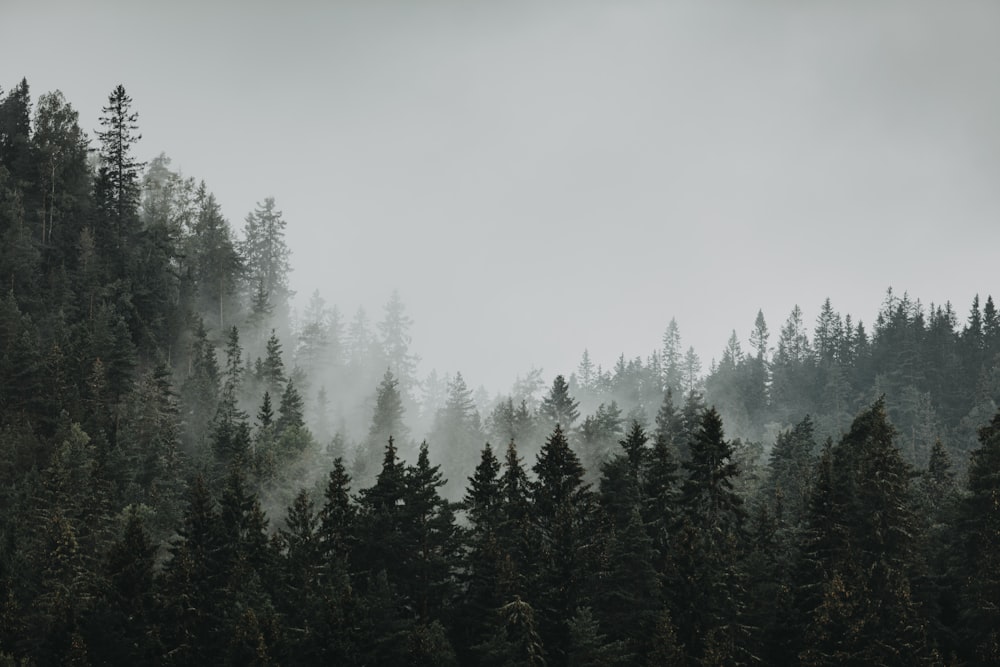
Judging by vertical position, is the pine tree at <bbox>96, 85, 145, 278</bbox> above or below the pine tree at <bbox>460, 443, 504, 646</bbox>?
above

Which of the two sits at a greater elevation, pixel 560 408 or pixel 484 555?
pixel 560 408

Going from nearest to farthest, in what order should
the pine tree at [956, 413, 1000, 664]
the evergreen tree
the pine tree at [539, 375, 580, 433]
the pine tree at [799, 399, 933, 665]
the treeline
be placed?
the pine tree at [799, 399, 933, 665]
the pine tree at [956, 413, 1000, 664]
the treeline
the pine tree at [539, 375, 580, 433]
the evergreen tree

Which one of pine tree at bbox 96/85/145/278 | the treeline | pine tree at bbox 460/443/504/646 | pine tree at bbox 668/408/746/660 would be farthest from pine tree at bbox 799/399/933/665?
pine tree at bbox 96/85/145/278

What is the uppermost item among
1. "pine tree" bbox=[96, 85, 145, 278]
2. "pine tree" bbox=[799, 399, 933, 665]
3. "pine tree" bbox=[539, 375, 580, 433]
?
"pine tree" bbox=[96, 85, 145, 278]

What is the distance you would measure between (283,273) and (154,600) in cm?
10744

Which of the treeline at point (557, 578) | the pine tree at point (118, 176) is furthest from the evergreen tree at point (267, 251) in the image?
the treeline at point (557, 578)

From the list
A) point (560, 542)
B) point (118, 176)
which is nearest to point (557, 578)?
point (560, 542)

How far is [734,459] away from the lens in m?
93.8

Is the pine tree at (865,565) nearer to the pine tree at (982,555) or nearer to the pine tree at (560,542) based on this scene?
the pine tree at (982,555)

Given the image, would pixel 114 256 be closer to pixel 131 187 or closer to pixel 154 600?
pixel 131 187

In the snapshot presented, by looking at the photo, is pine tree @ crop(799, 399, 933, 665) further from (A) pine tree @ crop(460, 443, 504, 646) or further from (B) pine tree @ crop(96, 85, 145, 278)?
(B) pine tree @ crop(96, 85, 145, 278)

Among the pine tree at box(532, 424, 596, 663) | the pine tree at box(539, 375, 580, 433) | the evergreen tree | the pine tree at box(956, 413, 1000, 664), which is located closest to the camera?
the pine tree at box(956, 413, 1000, 664)

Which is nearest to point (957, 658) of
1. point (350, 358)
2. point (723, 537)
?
point (723, 537)

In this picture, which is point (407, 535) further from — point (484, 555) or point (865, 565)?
point (865, 565)
